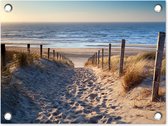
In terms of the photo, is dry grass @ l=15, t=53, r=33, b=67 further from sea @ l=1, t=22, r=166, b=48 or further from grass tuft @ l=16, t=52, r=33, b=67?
sea @ l=1, t=22, r=166, b=48

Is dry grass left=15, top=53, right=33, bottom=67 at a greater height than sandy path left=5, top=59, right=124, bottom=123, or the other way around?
dry grass left=15, top=53, right=33, bottom=67

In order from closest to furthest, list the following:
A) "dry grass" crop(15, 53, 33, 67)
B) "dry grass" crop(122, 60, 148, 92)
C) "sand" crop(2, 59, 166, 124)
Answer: "sand" crop(2, 59, 166, 124)
"dry grass" crop(122, 60, 148, 92)
"dry grass" crop(15, 53, 33, 67)

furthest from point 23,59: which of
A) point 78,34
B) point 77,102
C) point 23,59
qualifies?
point 77,102

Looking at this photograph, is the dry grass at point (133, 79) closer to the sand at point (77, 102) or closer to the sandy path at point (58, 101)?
the sand at point (77, 102)

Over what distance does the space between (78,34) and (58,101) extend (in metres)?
0.75

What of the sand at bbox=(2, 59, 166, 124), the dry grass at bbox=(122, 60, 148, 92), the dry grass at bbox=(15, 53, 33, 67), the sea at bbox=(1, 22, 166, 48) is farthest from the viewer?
the dry grass at bbox=(15, 53, 33, 67)

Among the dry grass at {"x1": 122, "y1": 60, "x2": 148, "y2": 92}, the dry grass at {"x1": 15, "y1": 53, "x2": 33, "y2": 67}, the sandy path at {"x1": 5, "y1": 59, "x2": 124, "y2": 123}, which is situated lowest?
the sandy path at {"x1": 5, "y1": 59, "x2": 124, "y2": 123}

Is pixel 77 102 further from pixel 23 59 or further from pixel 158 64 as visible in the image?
pixel 23 59

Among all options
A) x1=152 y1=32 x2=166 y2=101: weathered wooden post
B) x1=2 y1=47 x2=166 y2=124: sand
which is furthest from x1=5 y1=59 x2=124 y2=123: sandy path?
x1=152 y1=32 x2=166 y2=101: weathered wooden post

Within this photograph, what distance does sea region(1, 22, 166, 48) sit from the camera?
3.22 meters

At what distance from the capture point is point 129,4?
298 cm

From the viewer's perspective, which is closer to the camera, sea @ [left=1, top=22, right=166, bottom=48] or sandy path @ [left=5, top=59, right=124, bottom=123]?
sandy path @ [left=5, top=59, right=124, bottom=123]

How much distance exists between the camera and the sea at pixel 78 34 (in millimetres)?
3223

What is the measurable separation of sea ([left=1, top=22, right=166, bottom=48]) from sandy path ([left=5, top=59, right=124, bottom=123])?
48 centimetres
